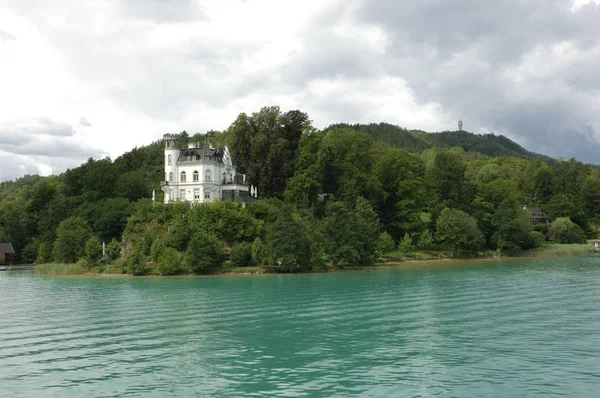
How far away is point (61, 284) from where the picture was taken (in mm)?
56438

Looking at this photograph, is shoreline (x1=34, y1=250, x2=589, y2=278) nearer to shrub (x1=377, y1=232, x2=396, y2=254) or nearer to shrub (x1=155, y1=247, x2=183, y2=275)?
shrub (x1=155, y1=247, x2=183, y2=275)

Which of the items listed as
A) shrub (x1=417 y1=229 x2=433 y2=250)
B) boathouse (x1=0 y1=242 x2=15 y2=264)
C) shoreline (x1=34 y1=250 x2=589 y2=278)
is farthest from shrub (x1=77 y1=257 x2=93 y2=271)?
shrub (x1=417 y1=229 x2=433 y2=250)

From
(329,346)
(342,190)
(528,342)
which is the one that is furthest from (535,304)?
(342,190)

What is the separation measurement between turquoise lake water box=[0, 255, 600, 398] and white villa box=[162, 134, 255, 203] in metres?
34.8

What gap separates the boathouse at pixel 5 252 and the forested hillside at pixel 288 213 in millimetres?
2703

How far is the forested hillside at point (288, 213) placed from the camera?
67562 mm

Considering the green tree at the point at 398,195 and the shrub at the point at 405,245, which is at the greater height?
the green tree at the point at 398,195

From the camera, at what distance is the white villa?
8062 centimetres

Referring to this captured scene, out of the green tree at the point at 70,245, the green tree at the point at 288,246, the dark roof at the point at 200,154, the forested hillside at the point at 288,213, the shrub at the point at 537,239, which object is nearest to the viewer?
the green tree at the point at 288,246

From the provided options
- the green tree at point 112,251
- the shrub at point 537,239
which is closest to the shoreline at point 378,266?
the green tree at point 112,251

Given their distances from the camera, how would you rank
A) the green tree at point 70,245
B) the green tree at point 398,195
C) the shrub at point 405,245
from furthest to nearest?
the green tree at point 398,195 → the shrub at point 405,245 → the green tree at point 70,245

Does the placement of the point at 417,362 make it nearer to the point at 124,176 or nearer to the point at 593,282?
the point at 593,282

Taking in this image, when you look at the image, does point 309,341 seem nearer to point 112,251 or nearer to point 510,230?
point 112,251

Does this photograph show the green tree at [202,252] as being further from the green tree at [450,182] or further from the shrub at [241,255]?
the green tree at [450,182]
